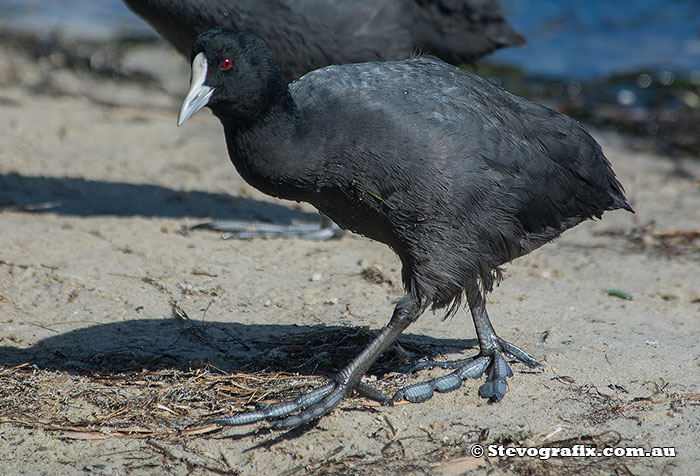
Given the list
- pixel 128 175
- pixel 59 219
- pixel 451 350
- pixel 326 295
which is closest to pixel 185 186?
pixel 128 175

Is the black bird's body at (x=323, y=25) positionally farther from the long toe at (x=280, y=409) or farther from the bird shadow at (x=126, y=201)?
the long toe at (x=280, y=409)

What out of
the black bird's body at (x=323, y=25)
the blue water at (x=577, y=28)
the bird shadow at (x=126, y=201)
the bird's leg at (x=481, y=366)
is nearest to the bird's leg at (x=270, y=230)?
the bird shadow at (x=126, y=201)

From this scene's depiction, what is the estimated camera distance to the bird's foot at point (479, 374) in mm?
3570

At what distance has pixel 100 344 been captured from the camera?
13.0ft

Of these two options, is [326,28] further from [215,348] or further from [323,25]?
[215,348]

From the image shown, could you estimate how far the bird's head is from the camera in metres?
3.28

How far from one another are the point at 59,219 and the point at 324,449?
3239 millimetres

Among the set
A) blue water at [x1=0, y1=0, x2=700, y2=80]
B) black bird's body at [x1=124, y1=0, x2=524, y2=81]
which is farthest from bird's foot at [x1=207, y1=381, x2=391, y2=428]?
blue water at [x1=0, y1=0, x2=700, y2=80]

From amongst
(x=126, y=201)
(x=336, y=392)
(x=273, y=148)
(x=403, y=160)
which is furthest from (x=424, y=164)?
(x=126, y=201)

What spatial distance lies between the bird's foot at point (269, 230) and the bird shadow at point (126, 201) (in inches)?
13.6

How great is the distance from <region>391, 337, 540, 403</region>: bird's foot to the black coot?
11 mm

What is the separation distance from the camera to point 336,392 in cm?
344

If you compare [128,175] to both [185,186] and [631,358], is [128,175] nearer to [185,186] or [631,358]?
[185,186]

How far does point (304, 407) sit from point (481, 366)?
0.94 metres
